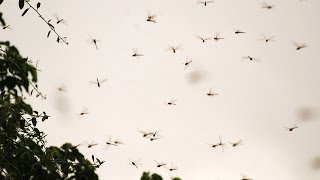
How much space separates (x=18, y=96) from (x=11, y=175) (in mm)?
1292

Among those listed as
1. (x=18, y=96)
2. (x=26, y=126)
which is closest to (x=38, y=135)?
(x=26, y=126)

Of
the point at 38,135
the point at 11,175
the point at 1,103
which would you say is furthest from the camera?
the point at 38,135

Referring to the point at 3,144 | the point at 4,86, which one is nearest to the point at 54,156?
the point at 3,144

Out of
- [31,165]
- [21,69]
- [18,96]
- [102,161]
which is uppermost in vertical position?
[21,69]

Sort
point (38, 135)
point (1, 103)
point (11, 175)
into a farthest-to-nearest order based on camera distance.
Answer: point (38, 135)
point (1, 103)
point (11, 175)

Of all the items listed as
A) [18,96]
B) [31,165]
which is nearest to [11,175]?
[31,165]

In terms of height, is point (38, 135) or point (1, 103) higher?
point (1, 103)

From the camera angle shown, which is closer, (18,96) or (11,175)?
(11,175)

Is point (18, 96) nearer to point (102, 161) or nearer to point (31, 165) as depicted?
point (31, 165)

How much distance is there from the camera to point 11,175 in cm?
521

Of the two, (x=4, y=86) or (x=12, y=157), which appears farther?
(x=4, y=86)

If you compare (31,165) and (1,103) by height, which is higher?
(1,103)

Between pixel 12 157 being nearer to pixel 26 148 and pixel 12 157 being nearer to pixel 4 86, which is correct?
pixel 26 148

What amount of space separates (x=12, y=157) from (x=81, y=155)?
3.09ft
